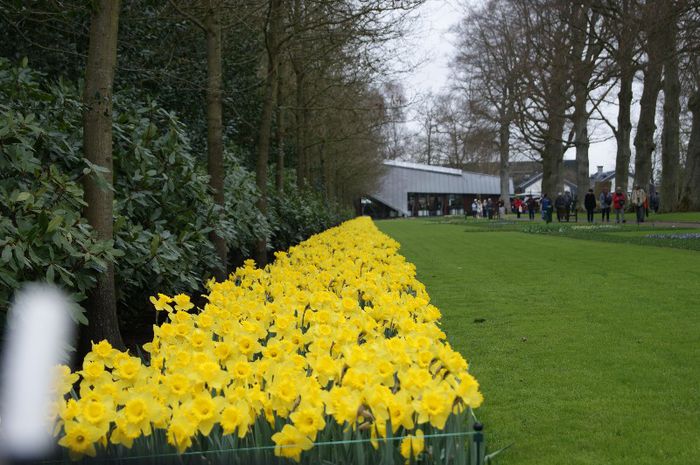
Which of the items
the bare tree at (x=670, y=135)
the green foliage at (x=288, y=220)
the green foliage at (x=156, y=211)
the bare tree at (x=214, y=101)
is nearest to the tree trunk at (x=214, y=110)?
the bare tree at (x=214, y=101)

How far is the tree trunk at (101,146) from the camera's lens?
487 cm

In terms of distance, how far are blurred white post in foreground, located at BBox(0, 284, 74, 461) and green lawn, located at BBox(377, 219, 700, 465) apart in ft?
7.38

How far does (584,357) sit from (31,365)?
412cm

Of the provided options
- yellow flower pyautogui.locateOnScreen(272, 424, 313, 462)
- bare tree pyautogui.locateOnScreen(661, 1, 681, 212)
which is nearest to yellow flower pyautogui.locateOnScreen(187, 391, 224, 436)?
yellow flower pyautogui.locateOnScreen(272, 424, 313, 462)

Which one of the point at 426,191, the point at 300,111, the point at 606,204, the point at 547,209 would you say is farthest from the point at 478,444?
the point at 426,191

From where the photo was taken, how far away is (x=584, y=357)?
5641 millimetres

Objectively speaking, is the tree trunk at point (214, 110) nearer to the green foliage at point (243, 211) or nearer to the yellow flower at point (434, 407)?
the green foliage at point (243, 211)

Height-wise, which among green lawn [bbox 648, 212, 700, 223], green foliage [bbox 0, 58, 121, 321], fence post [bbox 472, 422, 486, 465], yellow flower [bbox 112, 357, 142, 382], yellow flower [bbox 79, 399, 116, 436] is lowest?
fence post [bbox 472, 422, 486, 465]

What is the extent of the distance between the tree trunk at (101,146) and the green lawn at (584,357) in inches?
103

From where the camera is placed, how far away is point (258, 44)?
Result: 49.6ft

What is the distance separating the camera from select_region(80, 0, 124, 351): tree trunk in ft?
16.0

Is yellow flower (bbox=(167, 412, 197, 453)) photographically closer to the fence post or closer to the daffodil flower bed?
the daffodil flower bed

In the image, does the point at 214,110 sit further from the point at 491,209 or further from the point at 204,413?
the point at 491,209

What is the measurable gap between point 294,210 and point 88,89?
33.3 feet
